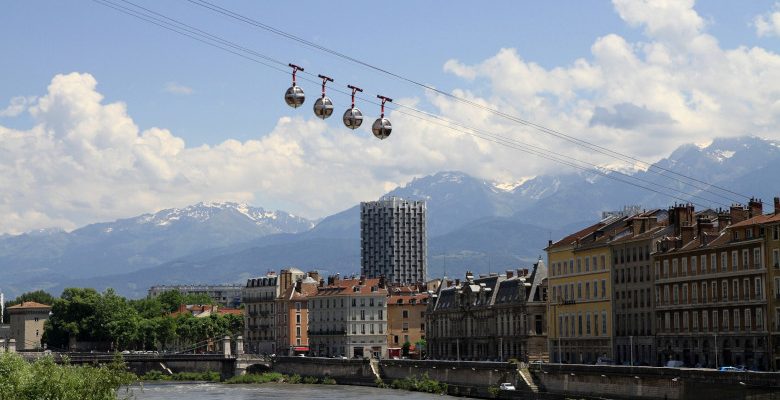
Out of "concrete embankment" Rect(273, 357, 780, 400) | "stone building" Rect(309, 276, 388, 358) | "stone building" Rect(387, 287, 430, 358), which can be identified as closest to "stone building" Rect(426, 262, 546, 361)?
"concrete embankment" Rect(273, 357, 780, 400)

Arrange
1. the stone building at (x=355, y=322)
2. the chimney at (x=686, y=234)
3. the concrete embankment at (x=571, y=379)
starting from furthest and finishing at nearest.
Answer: the stone building at (x=355, y=322)
the chimney at (x=686, y=234)
the concrete embankment at (x=571, y=379)

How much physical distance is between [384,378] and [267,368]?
95.7 ft

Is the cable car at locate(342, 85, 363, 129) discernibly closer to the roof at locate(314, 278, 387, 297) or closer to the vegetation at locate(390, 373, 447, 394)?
the vegetation at locate(390, 373, 447, 394)

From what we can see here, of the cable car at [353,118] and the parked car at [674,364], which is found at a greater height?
the cable car at [353,118]

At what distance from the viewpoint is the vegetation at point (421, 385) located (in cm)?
12329

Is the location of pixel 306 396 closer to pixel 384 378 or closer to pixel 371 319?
pixel 384 378

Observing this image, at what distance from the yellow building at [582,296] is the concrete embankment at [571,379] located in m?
12.8

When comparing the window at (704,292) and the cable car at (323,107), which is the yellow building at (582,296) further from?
the cable car at (323,107)

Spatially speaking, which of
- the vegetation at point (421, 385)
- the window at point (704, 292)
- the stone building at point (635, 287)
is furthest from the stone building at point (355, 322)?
the window at point (704, 292)

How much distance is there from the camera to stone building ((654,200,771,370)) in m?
99.6

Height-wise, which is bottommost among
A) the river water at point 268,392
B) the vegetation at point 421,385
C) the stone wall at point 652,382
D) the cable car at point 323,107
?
the river water at point 268,392

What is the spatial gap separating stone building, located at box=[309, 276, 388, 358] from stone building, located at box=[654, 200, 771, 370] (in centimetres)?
7492

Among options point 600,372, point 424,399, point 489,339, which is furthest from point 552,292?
point 600,372

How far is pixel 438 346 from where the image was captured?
163m
